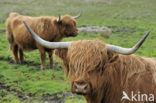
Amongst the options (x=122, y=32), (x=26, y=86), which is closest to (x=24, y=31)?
(x=26, y=86)

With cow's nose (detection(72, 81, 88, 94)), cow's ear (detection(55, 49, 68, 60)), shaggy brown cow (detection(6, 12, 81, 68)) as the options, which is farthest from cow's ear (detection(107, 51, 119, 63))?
shaggy brown cow (detection(6, 12, 81, 68))

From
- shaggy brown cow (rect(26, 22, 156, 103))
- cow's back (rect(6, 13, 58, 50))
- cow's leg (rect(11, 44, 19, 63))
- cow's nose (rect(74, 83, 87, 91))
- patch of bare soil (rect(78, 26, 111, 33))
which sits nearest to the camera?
cow's nose (rect(74, 83, 87, 91))

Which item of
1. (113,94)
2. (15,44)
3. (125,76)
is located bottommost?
(15,44)

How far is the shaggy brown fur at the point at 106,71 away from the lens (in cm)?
304

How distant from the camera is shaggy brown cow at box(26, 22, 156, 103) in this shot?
3.01 metres

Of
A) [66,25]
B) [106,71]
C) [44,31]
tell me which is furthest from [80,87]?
[66,25]

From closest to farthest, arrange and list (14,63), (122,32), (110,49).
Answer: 1. (110,49)
2. (14,63)
3. (122,32)

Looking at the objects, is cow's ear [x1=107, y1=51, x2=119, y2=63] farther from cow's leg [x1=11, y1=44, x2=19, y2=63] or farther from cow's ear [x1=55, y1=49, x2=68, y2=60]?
A: cow's leg [x1=11, y1=44, x2=19, y2=63]

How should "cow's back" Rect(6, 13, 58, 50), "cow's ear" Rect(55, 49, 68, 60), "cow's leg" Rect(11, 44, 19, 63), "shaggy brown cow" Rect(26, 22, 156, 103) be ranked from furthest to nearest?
"cow's leg" Rect(11, 44, 19, 63) < "cow's back" Rect(6, 13, 58, 50) < "cow's ear" Rect(55, 49, 68, 60) < "shaggy brown cow" Rect(26, 22, 156, 103)

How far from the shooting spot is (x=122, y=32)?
1580 cm

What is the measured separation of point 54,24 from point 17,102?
140 inches

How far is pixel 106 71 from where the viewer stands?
3227 mm

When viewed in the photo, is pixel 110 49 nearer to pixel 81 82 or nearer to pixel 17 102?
pixel 81 82

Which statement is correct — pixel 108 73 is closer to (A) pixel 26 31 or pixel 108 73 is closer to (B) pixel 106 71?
(B) pixel 106 71
